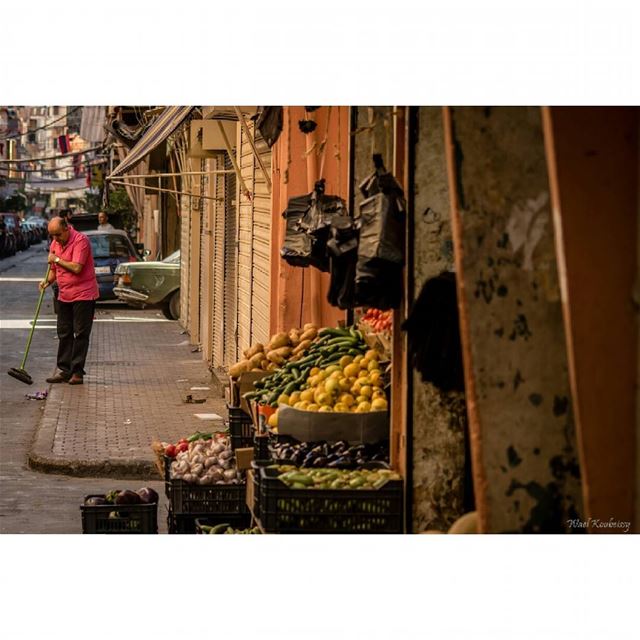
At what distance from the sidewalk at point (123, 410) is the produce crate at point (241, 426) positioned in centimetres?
216

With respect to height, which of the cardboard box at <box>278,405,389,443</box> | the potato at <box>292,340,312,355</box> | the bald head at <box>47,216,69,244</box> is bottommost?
the cardboard box at <box>278,405,389,443</box>

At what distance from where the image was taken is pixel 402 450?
21.8 feet

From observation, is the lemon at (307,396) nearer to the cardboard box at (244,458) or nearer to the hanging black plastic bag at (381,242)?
the cardboard box at (244,458)

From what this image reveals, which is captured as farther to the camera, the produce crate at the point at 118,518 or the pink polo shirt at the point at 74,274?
the pink polo shirt at the point at 74,274

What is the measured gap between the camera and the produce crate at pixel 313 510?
20.3 feet

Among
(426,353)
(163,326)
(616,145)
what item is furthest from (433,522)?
(163,326)

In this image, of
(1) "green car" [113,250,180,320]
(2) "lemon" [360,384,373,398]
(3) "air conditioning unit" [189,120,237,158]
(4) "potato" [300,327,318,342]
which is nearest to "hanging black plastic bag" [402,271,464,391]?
(2) "lemon" [360,384,373,398]

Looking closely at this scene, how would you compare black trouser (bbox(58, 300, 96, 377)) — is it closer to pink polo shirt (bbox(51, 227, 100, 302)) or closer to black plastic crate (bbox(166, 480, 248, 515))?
pink polo shirt (bbox(51, 227, 100, 302))

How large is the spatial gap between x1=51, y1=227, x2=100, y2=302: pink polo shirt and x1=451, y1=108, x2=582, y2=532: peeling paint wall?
1039 cm

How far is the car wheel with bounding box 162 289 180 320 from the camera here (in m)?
26.5

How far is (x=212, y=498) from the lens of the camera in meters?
7.77

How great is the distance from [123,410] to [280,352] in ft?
Answer: 15.7

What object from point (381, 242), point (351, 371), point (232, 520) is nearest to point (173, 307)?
point (351, 371)

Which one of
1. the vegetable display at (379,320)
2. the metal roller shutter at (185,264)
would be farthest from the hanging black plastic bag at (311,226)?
the metal roller shutter at (185,264)
